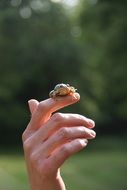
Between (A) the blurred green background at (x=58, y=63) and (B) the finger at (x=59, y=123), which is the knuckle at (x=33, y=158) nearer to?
(B) the finger at (x=59, y=123)

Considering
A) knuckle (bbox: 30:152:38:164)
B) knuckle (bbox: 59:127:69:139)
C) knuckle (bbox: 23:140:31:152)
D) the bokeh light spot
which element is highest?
the bokeh light spot

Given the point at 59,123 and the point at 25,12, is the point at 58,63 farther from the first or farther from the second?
the point at 59,123

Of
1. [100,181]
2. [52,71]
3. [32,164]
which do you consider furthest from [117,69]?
[32,164]

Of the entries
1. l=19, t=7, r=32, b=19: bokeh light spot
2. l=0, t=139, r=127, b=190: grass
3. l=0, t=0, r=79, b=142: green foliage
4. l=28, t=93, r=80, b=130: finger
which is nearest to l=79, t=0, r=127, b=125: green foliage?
l=0, t=0, r=79, b=142: green foliage

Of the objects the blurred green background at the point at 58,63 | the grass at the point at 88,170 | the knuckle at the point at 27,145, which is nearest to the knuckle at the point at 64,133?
the knuckle at the point at 27,145

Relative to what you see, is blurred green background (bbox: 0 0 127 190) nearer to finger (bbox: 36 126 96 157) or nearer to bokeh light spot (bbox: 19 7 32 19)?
bokeh light spot (bbox: 19 7 32 19)

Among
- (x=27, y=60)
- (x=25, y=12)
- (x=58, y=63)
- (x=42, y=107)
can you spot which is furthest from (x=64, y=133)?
(x=25, y=12)
